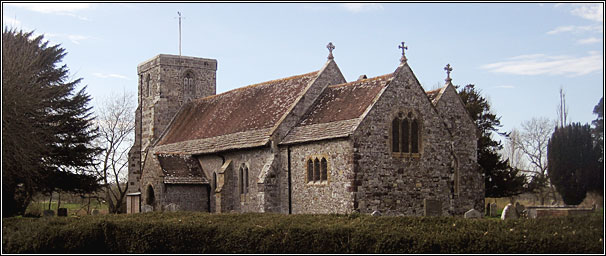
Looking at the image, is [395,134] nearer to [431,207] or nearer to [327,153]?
[327,153]

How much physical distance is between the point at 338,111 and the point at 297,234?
13.9m

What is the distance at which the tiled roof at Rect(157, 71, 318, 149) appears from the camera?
33.7 meters

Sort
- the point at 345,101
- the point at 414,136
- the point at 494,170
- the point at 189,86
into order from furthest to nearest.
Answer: the point at 189,86
the point at 494,170
the point at 345,101
the point at 414,136

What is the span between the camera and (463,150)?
33438mm

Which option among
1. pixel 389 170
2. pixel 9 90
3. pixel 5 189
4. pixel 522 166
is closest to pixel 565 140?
pixel 389 170

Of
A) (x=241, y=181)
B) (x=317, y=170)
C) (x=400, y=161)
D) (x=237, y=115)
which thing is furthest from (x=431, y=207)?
(x=237, y=115)

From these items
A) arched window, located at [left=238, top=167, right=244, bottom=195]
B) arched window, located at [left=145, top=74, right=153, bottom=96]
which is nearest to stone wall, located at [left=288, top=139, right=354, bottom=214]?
arched window, located at [left=238, top=167, right=244, bottom=195]

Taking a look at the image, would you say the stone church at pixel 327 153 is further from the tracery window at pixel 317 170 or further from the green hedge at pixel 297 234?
the green hedge at pixel 297 234

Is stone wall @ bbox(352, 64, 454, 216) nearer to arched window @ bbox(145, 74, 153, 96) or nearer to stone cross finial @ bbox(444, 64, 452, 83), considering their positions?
stone cross finial @ bbox(444, 64, 452, 83)

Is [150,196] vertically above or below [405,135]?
below

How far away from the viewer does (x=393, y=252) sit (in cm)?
1510

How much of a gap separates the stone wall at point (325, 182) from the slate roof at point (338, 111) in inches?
17.5

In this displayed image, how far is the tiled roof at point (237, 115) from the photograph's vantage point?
33.7 metres

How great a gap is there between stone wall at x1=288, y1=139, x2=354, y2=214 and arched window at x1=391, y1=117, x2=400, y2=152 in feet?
7.64
